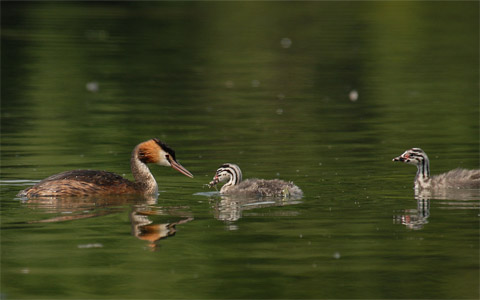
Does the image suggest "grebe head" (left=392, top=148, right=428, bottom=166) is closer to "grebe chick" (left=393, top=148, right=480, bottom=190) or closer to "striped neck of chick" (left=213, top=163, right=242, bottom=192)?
"grebe chick" (left=393, top=148, right=480, bottom=190)

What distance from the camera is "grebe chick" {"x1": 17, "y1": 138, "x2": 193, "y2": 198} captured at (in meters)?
14.6

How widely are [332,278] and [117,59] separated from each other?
26526 mm

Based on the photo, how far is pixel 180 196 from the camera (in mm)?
14938

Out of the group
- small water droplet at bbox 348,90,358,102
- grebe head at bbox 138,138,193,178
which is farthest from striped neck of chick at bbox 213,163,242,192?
small water droplet at bbox 348,90,358,102

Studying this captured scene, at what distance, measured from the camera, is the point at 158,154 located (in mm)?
15680

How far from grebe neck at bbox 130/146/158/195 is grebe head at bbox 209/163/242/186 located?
2.63 ft

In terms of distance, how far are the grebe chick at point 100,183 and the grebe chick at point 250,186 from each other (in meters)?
0.47

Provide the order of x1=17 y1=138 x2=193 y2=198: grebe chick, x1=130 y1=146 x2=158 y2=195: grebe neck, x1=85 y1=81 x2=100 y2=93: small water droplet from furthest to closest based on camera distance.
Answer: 1. x1=85 y1=81 x2=100 y2=93: small water droplet
2. x1=130 y1=146 x2=158 y2=195: grebe neck
3. x1=17 y1=138 x2=193 y2=198: grebe chick

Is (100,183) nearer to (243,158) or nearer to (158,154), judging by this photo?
(158,154)

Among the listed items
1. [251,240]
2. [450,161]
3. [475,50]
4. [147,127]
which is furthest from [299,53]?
[251,240]

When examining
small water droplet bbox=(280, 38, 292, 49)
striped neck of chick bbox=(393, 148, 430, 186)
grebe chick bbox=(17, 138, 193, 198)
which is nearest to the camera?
grebe chick bbox=(17, 138, 193, 198)

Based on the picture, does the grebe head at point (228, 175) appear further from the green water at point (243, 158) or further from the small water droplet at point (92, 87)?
the small water droplet at point (92, 87)

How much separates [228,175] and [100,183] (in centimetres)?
180

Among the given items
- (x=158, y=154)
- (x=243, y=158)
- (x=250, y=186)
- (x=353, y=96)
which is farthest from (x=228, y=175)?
(x=353, y=96)
